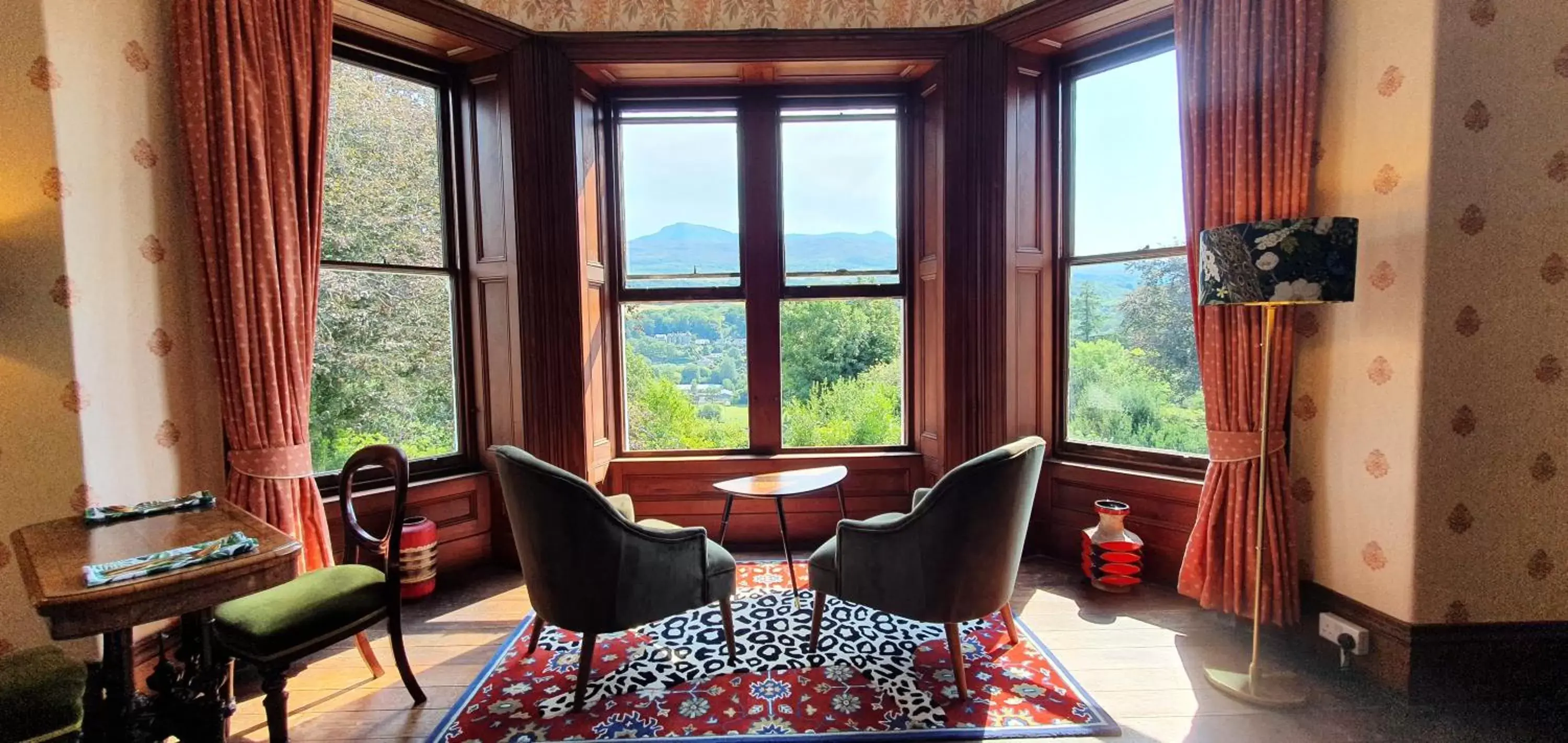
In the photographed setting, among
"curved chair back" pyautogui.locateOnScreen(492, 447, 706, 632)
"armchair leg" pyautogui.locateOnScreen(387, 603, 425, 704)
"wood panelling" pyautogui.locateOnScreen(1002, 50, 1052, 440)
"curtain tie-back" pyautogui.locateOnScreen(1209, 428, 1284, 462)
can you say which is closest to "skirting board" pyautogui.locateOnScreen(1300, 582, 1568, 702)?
"curtain tie-back" pyautogui.locateOnScreen(1209, 428, 1284, 462)

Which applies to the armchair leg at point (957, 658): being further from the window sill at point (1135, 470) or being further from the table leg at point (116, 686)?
the table leg at point (116, 686)

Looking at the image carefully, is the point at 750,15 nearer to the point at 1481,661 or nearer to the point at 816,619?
the point at 816,619

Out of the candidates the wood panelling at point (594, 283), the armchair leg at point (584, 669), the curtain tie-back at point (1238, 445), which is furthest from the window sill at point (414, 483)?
the curtain tie-back at point (1238, 445)

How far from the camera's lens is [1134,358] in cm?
318

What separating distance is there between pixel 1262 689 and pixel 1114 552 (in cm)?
85

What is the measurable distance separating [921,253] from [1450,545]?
2.52m

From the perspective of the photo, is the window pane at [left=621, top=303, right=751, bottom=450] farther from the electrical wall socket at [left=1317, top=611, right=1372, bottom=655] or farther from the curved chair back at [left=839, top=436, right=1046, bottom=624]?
the electrical wall socket at [left=1317, top=611, right=1372, bottom=655]

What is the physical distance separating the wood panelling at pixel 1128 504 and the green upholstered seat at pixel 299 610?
3196 millimetres

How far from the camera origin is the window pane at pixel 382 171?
300 centimetres

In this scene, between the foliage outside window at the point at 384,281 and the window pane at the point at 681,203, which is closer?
the foliage outside window at the point at 384,281

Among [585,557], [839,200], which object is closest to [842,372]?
[839,200]

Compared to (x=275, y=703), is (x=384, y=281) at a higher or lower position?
higher

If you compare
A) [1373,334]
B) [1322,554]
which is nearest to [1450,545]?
[1322,554]

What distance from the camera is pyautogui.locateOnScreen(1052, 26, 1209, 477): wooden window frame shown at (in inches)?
120
